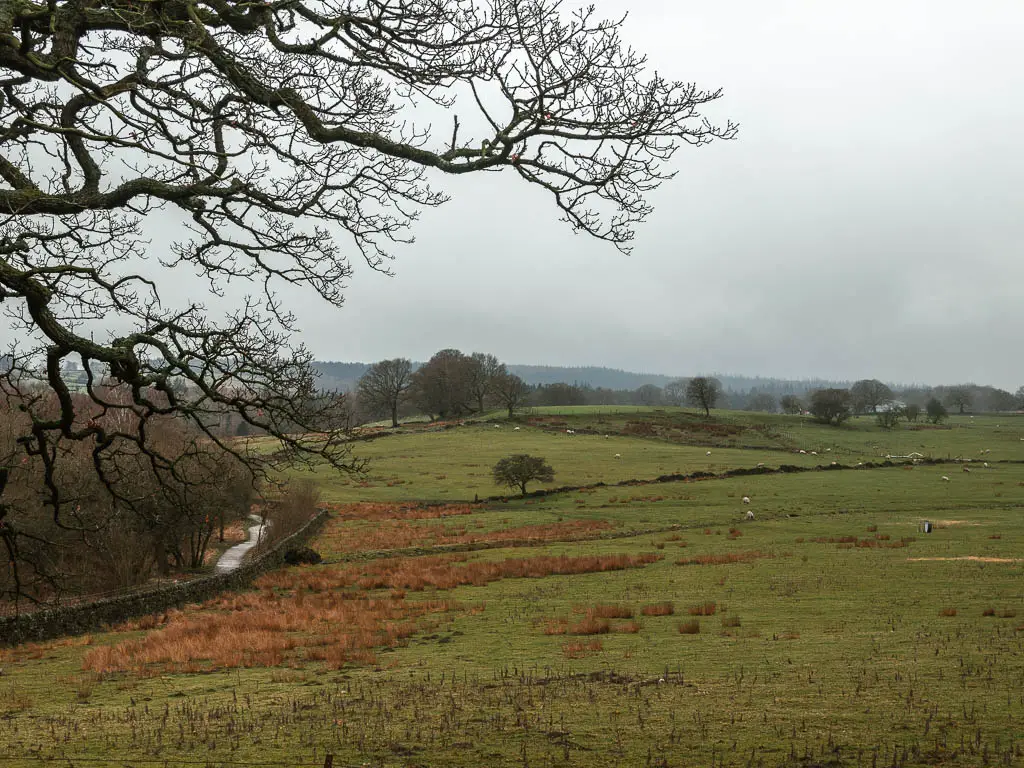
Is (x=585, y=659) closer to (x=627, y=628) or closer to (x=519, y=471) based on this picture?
(x=627, y=628)

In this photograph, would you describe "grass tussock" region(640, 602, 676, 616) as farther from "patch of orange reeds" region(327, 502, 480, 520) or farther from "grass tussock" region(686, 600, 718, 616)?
"patch of orange reeds" region(327, 502, 480, 520)

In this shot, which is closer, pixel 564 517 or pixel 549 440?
pixel 564 517

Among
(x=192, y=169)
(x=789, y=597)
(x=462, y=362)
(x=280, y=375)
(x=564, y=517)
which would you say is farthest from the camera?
(x=462, y=362)

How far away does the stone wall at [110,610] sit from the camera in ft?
75.9

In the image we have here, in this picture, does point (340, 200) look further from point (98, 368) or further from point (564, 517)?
point (564, 517)

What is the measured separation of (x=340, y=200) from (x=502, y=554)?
31.7m

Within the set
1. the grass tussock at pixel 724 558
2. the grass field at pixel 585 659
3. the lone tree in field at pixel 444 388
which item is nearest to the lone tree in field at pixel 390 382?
the lone tree in field at pixel 444 388

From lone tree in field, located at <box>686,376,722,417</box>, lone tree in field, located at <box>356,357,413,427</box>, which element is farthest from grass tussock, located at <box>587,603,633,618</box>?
lone tree in field, located at <box>686,376,722,417</box>

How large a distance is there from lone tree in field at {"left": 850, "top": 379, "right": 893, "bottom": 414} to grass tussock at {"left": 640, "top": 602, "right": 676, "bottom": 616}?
158 meters

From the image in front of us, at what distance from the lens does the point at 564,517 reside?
174 feet

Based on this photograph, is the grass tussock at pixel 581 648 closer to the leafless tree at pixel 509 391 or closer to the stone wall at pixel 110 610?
the stone wall at pixel 110 610

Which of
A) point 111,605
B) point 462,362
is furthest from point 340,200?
point 462,362

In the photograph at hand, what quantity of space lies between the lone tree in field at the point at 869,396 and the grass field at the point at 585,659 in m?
133

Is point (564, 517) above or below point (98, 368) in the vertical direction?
below
